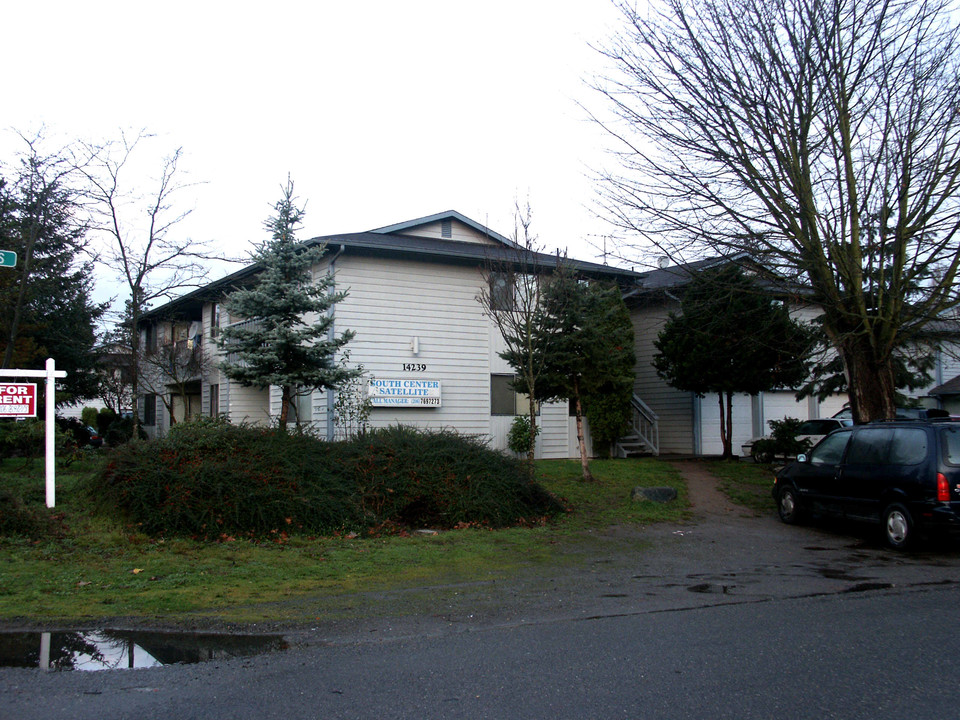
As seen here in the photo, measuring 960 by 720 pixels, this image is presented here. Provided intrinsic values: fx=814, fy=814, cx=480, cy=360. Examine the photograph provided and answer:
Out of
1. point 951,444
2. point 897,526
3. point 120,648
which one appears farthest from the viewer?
point 897,526

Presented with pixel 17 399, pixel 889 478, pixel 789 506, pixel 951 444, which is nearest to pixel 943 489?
pixel 951 444

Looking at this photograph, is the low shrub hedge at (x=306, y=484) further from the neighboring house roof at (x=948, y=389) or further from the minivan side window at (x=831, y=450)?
the neighboring house roof at (x=948, y=389)

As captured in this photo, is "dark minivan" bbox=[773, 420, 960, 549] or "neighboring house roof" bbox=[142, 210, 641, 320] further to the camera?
"neighboring house roof" bbox=[142, 210, 641, 320]

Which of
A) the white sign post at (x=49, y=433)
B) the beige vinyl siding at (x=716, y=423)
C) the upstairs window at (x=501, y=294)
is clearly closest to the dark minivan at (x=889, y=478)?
the upstairs window at (x=501, y=294)

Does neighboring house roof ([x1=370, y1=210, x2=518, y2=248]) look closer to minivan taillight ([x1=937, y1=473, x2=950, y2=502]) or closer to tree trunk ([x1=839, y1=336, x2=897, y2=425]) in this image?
tree trunk ([x1=839, y1=336, x2=897, y2=425])

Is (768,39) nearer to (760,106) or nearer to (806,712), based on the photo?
(760,106)

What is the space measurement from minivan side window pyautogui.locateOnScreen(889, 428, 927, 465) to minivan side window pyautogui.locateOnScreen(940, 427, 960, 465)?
8.4 inches

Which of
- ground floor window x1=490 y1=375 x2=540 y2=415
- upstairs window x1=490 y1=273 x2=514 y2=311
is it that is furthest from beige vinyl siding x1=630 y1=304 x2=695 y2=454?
upstairs window x1=490 y1=273 x2=514 y2=311

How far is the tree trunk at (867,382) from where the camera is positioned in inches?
549

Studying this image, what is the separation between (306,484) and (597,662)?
6.27m

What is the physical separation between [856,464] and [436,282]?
38.3 ft

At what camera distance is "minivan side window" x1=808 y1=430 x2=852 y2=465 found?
1159 cm

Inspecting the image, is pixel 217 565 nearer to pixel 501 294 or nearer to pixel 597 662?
pixel 597 662

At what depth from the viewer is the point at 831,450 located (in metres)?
11.8
